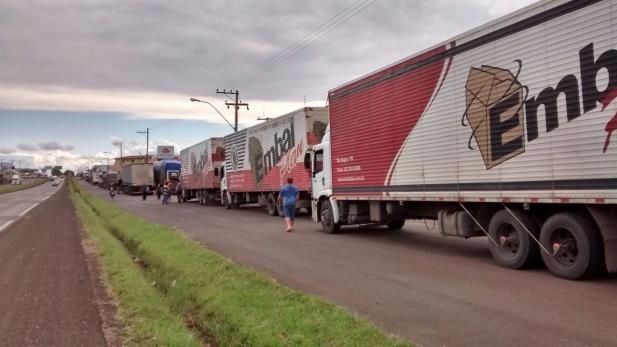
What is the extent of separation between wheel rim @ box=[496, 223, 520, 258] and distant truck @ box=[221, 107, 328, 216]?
11207 millimetres

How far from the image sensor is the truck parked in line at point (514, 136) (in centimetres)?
766

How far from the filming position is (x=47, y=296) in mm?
Answer: 8047

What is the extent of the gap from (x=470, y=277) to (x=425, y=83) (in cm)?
402

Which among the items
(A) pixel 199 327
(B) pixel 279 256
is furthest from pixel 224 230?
(A) pixel 199 327

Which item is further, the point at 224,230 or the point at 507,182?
the point at 224,230

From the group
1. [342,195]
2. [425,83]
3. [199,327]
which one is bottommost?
[199,327]

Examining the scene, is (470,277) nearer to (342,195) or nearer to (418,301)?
(418,301)

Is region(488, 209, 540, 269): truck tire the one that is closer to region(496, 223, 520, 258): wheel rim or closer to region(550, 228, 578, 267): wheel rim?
region(496, 223, 520, 258): wheel rim

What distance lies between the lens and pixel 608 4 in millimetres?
7375

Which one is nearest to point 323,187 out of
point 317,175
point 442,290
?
point 317,175

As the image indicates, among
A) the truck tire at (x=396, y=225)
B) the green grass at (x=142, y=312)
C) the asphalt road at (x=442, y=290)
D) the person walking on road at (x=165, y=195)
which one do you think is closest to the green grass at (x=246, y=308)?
the green grass at (x=142, y=312)

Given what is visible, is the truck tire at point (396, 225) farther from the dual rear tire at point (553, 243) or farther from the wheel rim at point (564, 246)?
the wheel rim at point (564, 246)

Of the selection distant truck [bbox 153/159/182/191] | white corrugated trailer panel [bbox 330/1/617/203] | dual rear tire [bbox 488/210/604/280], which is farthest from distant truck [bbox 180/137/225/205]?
dual rear tire [bbox 488/210/604/280]

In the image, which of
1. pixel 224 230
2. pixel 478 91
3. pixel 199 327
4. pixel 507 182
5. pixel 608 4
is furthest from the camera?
pixel 224 230
